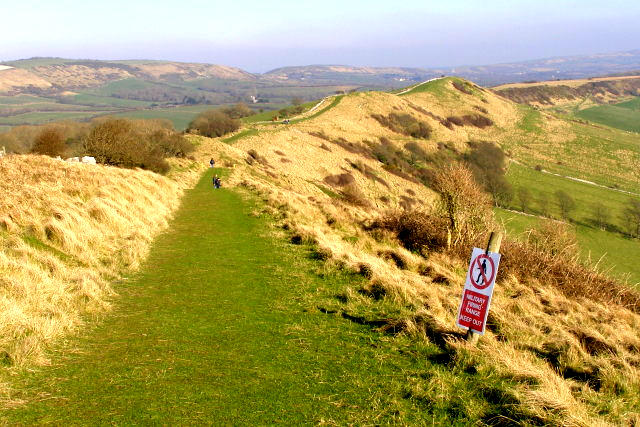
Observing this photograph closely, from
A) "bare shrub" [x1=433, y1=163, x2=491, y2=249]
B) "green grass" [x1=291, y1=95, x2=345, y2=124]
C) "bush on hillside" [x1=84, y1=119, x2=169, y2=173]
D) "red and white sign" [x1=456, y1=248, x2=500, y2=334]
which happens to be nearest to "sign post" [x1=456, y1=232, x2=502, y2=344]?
"red and white sign" [x1=456, y1=248, x2=500, y2=334]

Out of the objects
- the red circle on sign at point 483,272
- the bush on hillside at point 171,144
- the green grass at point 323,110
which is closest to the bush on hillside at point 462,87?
the green grass at point 323,110

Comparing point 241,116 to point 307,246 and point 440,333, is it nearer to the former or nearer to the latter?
point 307,246

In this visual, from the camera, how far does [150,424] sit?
14.5 ft

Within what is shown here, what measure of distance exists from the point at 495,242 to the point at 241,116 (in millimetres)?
88847

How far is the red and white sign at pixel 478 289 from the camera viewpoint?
5312 mm

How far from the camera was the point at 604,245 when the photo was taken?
1802 inches

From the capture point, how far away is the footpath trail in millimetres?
4641

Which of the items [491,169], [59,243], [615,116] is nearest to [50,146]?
[59,243]

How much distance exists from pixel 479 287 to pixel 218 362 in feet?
11.9

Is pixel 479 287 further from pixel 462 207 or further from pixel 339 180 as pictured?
pixel 339 180

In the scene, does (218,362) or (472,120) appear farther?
(472,120)

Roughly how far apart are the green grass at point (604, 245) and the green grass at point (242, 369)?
1421 inches

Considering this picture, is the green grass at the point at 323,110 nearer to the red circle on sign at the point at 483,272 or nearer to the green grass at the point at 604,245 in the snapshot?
the green grass at the point at 604,245

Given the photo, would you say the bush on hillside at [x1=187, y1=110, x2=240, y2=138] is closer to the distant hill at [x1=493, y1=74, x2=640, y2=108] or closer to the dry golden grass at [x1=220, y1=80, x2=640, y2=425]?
the dry golden grass at [x1=220, y1=80, x2=640, y2=425]
